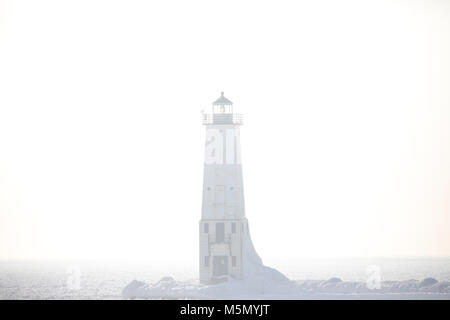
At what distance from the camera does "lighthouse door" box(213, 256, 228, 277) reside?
85.9 metres

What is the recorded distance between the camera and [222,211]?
8588 centimetres

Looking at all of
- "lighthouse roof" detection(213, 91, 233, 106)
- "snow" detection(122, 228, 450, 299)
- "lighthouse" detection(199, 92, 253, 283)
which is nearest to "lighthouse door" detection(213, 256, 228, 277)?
"lighthouse" detection(199, 92, 253, 283)

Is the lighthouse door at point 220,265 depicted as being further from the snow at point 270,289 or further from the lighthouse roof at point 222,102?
the lighthouse roof at point 222,102

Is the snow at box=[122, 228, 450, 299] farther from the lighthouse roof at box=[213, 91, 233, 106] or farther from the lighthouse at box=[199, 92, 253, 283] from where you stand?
the lighthouse roof at box=[213, 91, 233, 106]

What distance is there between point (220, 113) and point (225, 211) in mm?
5969

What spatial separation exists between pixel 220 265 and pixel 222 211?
3.22 metres

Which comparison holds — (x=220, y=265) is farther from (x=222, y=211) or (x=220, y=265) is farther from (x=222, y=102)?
(x=222, y=102)

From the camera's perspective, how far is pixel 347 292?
282 feet

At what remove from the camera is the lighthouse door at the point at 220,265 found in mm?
85938

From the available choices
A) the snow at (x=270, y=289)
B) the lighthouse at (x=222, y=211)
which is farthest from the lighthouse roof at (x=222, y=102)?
the snow at (x=270, y=289)
